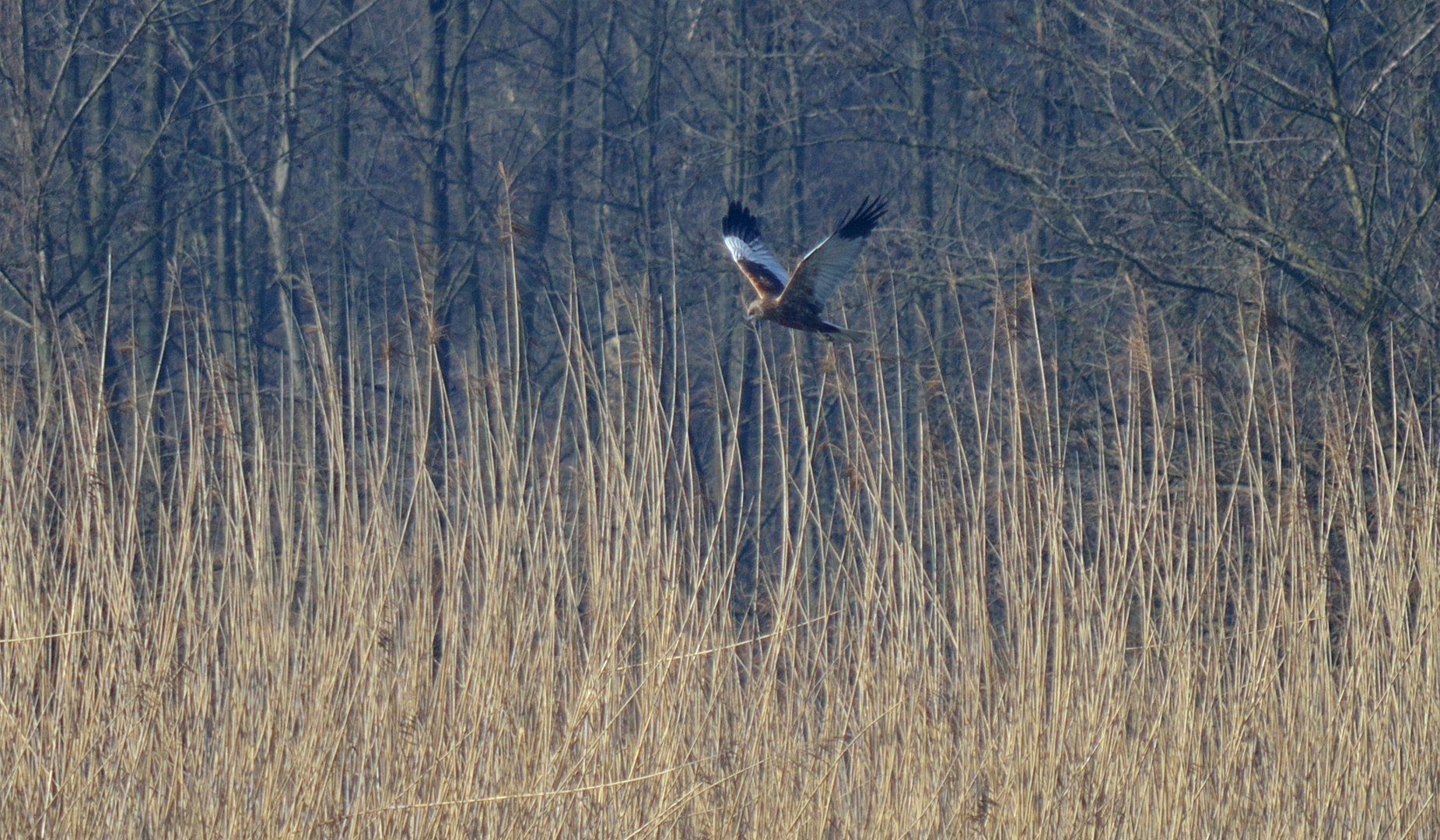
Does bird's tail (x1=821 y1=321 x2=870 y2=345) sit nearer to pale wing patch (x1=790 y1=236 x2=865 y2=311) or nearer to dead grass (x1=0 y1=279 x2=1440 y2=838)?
dead grass (x1=0 y1=279 x2=1440 y2=838)

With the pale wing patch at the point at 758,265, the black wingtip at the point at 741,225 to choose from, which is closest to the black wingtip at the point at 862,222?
the pale wing patch at the point at 758,265

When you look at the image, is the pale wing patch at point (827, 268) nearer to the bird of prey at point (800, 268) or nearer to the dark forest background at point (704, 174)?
the bird of prey at point (800, 268)

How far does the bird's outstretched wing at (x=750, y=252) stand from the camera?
172 inches

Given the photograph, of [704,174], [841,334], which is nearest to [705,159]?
[704,174]

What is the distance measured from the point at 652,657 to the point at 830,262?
1.50 metres

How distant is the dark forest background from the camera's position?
5.15m

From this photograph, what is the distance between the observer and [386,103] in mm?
9148

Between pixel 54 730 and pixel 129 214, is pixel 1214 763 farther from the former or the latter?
pixel 129 214

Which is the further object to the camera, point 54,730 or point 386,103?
point 386,103

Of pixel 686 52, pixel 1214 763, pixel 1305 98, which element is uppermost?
pixel 686 52

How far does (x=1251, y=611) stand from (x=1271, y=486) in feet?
8.54

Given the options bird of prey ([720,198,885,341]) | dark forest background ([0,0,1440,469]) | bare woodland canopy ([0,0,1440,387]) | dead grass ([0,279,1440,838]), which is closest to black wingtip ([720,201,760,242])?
bird of prey ([720,198,885,341])

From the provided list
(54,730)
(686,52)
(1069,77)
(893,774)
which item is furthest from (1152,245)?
(686,52)

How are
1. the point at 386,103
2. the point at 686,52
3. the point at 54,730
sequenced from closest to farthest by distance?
1. the point at 54,730
2. the point at 386,103
3. the point at 686,52
